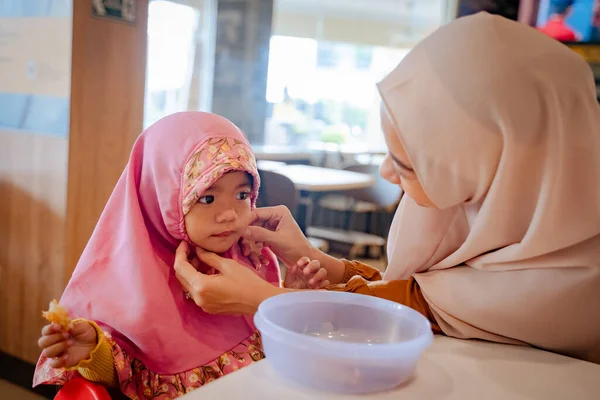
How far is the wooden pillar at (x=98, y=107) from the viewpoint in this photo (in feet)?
7.96

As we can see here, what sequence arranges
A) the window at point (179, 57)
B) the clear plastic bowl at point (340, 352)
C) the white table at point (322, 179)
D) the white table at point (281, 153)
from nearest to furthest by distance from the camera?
the clear plastic bowl at point (340, 352) → the white table at point (322, 179) → the window at point (179, 57) → the white table at point (281, 153)

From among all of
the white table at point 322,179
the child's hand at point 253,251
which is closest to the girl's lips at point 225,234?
the child's hand at point 253,251

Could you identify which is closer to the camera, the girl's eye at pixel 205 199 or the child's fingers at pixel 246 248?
the girl's eye at pixel 205 199

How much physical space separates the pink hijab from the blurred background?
39 centimetres

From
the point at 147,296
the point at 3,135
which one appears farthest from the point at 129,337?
the point at 3,135

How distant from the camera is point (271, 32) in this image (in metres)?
5.44

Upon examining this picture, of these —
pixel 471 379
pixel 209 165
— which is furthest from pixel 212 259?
pixel 471 379

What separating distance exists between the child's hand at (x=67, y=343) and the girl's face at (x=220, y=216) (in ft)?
0.81

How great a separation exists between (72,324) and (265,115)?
4772mm

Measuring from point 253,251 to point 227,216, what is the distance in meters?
0.20

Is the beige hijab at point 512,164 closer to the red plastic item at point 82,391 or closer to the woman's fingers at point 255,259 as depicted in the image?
the woman's fingers at point 255,259

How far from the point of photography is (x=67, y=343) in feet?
3.24

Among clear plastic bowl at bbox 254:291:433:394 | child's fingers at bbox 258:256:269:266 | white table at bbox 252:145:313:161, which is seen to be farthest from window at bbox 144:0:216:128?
clear plastic bowl at bbox 254:291:433:394

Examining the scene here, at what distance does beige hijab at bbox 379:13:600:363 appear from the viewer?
2.77 feet
